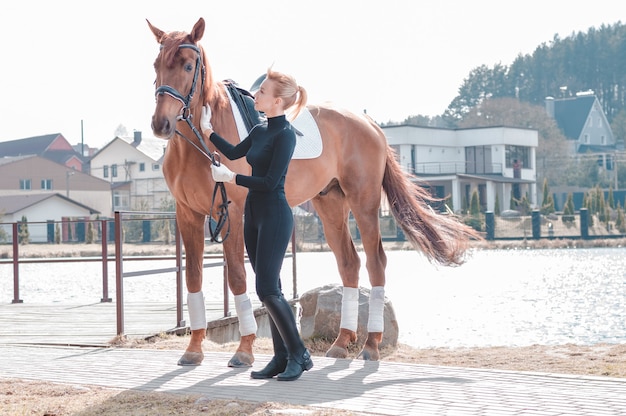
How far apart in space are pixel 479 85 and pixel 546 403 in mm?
107835

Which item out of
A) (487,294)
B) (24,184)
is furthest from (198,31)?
(24,184)

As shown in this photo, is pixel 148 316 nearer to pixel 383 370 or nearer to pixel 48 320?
pixel 48 320

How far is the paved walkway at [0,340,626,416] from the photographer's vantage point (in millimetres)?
5066

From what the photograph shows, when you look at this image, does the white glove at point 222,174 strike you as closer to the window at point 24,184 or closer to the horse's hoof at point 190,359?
the horse's hoof at point 190,359

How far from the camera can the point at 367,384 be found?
5.93m

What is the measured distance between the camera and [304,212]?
58719 millimetres

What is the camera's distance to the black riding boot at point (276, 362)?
6.11 meters

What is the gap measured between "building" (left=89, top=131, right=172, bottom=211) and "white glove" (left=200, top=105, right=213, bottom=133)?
213 ft

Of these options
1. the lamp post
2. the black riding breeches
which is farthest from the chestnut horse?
the lamp post

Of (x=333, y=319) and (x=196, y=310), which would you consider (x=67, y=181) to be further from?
(x=196, y=310)

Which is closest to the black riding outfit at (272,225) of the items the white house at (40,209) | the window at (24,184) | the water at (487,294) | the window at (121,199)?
the water at (487,294)

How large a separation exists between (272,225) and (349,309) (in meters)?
2.32

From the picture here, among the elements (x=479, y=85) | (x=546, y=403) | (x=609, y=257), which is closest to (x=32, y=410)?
(x=546, y=403)

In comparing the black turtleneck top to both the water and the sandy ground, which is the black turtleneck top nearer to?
the sandy ground
